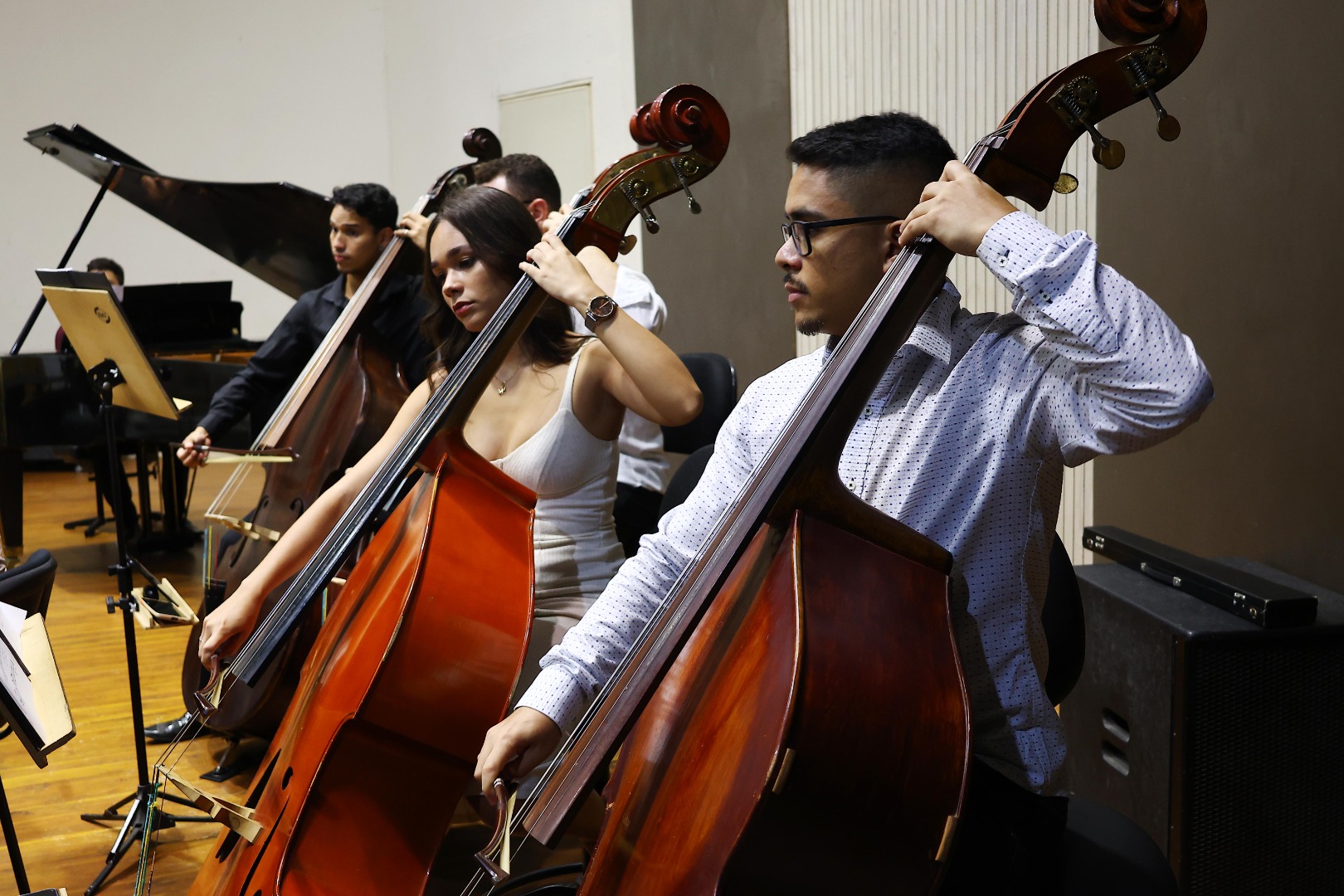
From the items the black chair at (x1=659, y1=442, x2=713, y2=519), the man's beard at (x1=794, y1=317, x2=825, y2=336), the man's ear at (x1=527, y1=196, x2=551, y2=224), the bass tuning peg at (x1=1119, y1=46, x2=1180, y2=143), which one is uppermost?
the bass tuning peg at (x1=1119, y1=46, x2=1180, y2=143)

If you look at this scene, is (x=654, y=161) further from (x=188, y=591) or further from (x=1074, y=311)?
(x=188, y=591)

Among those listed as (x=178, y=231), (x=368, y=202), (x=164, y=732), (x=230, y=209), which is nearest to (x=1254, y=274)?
(x=368, y=202)

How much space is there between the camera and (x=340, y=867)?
4.99ft

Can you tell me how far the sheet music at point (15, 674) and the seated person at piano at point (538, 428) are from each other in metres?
0.41

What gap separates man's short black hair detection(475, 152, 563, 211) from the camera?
284cm

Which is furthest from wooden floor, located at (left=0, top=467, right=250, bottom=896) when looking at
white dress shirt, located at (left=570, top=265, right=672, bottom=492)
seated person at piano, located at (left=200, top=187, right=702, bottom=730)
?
white dress shirt, located at (left=570, top=265, right=672, bottom=492)

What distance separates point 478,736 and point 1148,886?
841 millimetres

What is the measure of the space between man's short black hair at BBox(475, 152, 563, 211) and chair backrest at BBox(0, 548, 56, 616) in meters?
1.33

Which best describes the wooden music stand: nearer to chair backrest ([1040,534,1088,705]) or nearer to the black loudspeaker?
chair backrest ([1040,534,1088,705])

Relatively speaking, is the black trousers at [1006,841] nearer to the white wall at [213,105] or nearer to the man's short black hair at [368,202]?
the man's short black hair at [368,202]

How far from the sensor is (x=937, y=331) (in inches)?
49.8

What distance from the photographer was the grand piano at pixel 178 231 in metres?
3.94

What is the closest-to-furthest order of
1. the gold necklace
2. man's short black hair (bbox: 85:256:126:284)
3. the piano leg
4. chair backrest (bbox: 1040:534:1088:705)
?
chair backrest (bbox: 1040:534:1088:705) < the gold necklace < the piano leg < man's short black hair (bbox: 85:256:126:284)

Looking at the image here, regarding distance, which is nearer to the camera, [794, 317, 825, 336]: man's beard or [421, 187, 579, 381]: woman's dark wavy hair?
[794, 317, 825, 336]: man's beard
